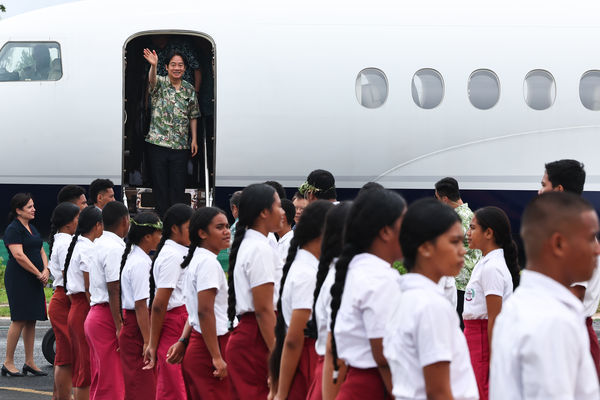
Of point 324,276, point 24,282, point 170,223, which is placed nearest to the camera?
point 324,276

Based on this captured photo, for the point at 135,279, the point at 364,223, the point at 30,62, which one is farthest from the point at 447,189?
the point at 30,62

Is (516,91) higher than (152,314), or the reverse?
(516,91)

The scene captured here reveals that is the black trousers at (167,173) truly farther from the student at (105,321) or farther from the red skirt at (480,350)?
the red skirt at (480,350)

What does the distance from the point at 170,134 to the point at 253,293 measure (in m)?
7.31

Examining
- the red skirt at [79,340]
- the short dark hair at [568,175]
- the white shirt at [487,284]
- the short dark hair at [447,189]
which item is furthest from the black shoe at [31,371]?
the short dark hair at [568,175]

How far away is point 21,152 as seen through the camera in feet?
42.7

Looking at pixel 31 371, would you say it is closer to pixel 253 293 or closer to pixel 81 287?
pixel 81 287

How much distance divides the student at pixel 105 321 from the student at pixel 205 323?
1206 millimetres

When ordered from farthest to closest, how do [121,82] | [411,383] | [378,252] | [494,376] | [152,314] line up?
[121,82] → [152,314] → [378,252] → [411,383] → [494,376]

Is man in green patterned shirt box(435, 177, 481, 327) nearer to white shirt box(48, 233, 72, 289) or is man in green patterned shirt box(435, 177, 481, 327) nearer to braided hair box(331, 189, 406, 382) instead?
white shirt box(48, 233, 72, 289)

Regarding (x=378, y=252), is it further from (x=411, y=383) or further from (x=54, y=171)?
(x=54, y=171)

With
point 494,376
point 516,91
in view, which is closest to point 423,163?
point 516,91

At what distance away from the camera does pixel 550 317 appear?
2.62 meters

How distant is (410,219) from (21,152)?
1029 cm
